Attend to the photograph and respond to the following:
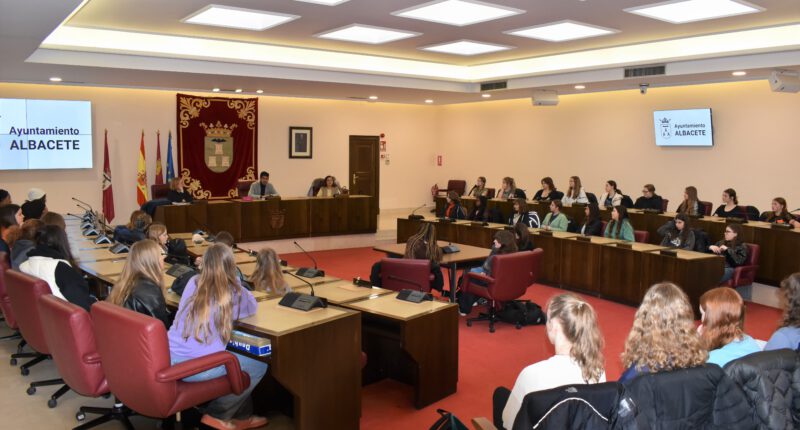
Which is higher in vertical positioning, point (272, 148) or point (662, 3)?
point (662, 3)

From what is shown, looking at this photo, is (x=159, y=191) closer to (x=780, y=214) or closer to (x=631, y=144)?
(x=631, y=144)

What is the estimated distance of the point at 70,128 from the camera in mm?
11352

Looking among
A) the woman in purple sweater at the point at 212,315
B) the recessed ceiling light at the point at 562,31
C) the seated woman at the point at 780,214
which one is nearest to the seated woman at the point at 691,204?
the seated woman at the point at 780,214

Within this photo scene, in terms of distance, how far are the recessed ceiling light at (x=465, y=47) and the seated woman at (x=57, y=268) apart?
5.88 meters

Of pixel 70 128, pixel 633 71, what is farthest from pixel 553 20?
pixel 70 128

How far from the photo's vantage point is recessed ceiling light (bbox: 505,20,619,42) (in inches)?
306

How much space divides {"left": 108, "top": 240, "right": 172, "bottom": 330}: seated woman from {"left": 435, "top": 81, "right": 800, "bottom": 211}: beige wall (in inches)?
393

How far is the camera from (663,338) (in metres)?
2.88

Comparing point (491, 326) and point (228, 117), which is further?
point (228, 117)

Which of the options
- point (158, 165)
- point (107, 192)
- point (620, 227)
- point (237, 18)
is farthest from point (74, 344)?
point (158, 165)

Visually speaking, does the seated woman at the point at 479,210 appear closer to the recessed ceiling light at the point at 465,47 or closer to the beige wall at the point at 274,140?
the recessed ceiling light at the point at 465,47

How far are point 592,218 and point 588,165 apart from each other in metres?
4.63

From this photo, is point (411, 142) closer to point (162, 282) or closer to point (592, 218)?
point (592, 218)

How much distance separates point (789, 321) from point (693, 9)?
15.1 ft
